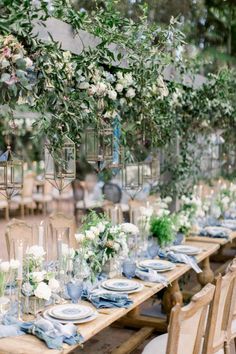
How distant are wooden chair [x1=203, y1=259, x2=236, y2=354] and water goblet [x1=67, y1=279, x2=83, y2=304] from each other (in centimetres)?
73

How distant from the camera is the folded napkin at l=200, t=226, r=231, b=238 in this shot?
16.2ft

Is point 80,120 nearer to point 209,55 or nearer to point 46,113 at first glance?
point 46,113

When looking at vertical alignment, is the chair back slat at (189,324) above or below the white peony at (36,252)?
below

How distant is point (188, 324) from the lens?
2504 mm

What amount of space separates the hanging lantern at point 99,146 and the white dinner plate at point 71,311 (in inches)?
45.5

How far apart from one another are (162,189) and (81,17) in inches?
104

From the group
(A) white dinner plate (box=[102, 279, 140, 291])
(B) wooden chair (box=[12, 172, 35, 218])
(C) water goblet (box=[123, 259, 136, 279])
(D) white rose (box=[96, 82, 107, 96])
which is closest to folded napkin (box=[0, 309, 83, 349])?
(A) white dinner plate (box=[102, 279, 140, 291])

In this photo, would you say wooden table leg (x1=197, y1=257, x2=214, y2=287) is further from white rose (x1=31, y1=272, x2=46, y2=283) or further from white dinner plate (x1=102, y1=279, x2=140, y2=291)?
white rose (x1=31, y1=272, x2=46, y2=283)

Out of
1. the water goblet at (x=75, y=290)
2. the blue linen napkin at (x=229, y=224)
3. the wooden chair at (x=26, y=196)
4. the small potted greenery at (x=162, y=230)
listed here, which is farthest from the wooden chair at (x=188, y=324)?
the wooden chair at (x=26, y=196)

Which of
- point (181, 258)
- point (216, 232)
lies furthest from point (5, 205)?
point (181, 258)

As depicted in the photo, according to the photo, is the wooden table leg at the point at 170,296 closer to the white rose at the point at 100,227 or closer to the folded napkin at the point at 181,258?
the folded napkin at the point at 181,258

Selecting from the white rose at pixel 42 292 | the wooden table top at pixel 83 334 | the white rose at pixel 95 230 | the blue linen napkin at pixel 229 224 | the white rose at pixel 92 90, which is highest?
the white rose at pixel 92 90

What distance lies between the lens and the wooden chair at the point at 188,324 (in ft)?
7.54

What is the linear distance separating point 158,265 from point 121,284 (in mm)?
560
